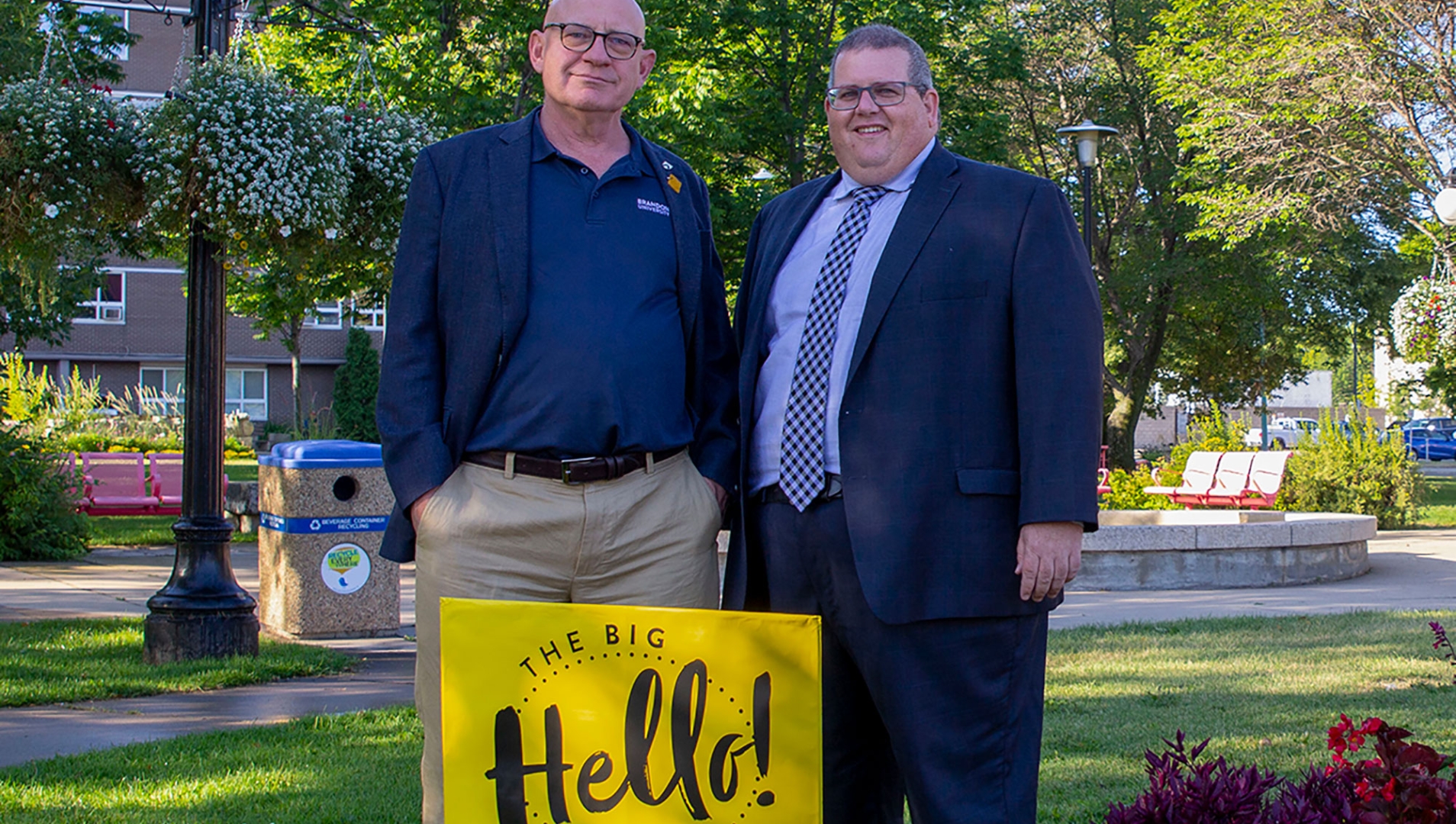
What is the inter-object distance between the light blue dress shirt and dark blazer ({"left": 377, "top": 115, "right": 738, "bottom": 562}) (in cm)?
20

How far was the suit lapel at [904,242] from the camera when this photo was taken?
295cm

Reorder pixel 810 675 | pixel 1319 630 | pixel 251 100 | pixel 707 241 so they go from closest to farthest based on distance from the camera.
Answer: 1. pixel 810 675
2. pixel 707 241
3. pixel 251 100
4. pixel 1319 630

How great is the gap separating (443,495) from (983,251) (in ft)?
4.39

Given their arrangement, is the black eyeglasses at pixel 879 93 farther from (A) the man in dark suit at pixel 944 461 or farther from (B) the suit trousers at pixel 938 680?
(B) the suit trousers at pixel 938 680

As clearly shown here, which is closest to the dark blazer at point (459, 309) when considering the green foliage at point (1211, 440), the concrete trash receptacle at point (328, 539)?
the concrete trash receptacle at point (328, 539)

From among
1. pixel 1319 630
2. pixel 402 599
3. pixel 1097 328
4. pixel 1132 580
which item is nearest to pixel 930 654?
pixel 1097 328

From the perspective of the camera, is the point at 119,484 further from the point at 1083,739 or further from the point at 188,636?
the point at 1083,739

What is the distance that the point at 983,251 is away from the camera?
296cm

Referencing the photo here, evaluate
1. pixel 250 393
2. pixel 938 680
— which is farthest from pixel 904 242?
pixel 250 393

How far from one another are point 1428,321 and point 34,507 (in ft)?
50.2

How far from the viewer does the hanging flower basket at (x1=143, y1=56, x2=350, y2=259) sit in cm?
637

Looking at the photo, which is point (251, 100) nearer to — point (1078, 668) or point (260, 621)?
point (260, 621)

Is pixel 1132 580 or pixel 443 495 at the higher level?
pixel 443 495

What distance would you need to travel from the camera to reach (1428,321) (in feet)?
53.0
